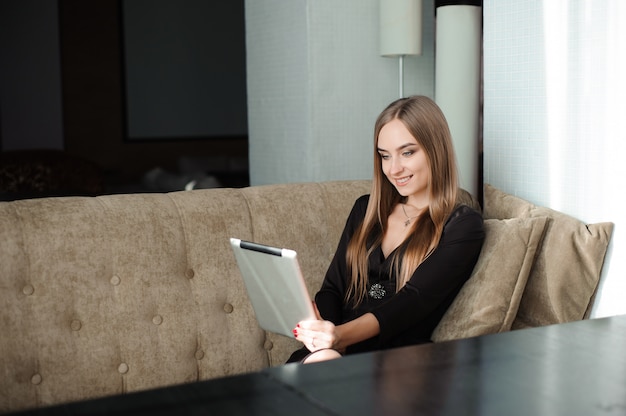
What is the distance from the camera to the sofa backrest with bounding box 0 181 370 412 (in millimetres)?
2088

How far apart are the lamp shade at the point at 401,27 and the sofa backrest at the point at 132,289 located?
99cm

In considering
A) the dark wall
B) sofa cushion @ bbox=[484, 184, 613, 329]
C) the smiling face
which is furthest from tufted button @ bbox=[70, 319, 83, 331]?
the dark wall

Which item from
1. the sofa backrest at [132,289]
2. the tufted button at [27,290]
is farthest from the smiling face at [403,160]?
the tufted button at [27,290]

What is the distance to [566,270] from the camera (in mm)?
2217

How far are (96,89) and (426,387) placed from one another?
7192 mm

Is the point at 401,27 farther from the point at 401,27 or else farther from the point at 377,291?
the point at 377,291

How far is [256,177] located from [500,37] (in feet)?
4.75

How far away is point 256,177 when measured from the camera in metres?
3.71

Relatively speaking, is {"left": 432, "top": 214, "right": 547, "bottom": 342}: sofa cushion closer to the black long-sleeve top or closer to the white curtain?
the black long-sleeve top

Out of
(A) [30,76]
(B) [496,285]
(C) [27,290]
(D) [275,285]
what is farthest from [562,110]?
(A) [30,76]

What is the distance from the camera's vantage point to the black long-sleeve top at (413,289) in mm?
2100

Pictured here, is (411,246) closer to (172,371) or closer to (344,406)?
(172,371)

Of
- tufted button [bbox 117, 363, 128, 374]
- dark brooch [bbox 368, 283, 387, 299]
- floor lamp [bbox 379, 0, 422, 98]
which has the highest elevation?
floor lamp [bbox 379, 0, 422, 98]

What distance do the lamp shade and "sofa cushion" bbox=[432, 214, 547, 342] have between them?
1.18m
